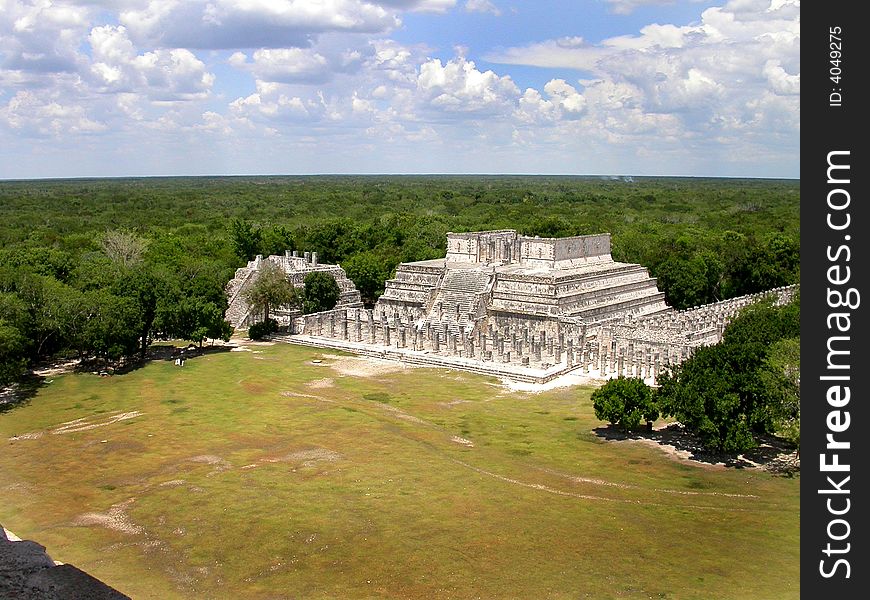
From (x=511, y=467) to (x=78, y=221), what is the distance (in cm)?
10016

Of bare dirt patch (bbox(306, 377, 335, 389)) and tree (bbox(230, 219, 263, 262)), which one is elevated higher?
tree (bbox(230, 219, 263, 262))

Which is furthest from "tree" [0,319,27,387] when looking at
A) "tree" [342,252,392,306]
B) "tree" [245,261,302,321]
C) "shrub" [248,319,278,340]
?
"tree" [342,252,392,306]

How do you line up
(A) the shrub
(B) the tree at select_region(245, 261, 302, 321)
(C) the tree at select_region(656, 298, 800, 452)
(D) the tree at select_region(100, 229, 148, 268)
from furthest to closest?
(D) the tree at select_region(100, 229, 148, 268) → (B) the tree at select_region(245, 261, 302, 321) → (A) the shrub → (C) the tree at select_region(656, 298, 800, 452)

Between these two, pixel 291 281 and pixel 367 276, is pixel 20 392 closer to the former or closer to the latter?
pixel 291 281

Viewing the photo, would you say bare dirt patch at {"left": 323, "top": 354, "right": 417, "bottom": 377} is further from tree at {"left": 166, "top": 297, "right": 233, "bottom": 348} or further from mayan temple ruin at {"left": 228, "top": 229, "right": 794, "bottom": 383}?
tree at {"left": 166, "top": 297, "right": 233, "bottom": 348}

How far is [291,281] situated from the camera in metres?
56.5

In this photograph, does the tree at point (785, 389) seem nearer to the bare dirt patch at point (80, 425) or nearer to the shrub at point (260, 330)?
the bare dirt patch at point (80, 425)

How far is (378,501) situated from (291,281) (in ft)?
114

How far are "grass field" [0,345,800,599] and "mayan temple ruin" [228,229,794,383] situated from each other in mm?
6092

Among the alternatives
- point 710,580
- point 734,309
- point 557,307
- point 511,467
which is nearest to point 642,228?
point 734,309

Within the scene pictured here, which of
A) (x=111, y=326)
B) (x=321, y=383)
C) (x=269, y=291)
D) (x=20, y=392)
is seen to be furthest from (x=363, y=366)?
(x=20, y=392)

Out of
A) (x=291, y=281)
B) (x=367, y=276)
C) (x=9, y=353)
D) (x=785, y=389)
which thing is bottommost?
(x=785, y=389)

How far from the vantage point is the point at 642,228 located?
93.4m

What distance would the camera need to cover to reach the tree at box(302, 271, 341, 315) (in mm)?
54750
